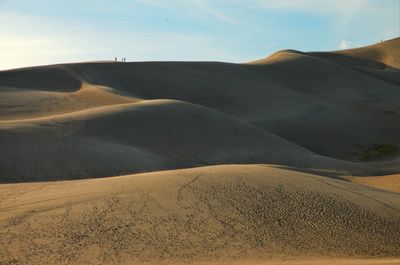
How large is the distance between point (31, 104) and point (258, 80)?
23.6m

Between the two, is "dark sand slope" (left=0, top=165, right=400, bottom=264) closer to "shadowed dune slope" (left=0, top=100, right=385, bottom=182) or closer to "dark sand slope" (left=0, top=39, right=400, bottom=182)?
"shadowed dune slope" (left=0, top=100, right=385, bottom=182)

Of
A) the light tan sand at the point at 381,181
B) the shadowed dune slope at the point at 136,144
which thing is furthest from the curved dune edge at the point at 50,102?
the light tan sand at the point at 381,181

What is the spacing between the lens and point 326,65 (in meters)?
59.5

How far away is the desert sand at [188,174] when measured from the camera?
30.7 feet

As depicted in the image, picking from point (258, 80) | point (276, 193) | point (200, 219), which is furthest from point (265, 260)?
point (258, 80)

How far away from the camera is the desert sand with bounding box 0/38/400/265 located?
368 inches

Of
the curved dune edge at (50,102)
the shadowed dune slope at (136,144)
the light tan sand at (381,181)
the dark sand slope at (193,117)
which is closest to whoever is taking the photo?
the light tan sand at (381,181)

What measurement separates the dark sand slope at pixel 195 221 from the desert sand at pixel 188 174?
0.03 metres

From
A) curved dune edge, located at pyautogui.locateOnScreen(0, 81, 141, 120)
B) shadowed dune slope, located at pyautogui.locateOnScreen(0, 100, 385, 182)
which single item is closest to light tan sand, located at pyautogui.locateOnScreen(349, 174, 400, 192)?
shadowed dune slope, located at pyautogui.locateOnScreen(0, 100, 385, 182)

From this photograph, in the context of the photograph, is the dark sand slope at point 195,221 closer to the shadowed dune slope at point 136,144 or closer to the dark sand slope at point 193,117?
the shadowed dune slope at point 136,144

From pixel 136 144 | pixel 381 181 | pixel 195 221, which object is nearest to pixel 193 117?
pixel 136 144

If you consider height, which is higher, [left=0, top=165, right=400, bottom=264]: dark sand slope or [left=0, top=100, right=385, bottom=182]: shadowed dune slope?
[left=0, top=165, right=400, bottom=264]: dark sand slope

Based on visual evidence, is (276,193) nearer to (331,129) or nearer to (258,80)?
(331,129)

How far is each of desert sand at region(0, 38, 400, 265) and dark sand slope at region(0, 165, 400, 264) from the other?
0.03 metres
